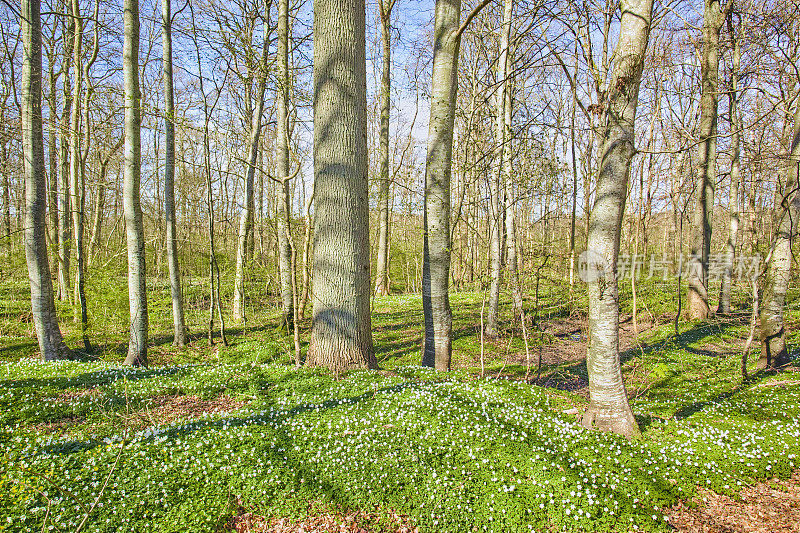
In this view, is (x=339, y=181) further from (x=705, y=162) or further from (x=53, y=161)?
(x=53, y=161)

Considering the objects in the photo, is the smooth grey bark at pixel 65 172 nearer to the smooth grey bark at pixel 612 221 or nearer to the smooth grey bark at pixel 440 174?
the smooth grey bark at pixel 440 174

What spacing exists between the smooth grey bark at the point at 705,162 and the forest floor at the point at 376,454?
6.76 metres

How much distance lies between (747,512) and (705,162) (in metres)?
11.7

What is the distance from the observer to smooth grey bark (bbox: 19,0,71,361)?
23.6 feet

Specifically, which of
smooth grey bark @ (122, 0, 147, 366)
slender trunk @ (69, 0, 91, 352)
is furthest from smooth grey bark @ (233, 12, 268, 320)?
slender trunk @ (69, 0, 91, 352)

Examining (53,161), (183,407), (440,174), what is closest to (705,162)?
(440,174)

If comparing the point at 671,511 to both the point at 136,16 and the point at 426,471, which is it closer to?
the point at 426,471

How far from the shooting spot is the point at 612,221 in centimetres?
414

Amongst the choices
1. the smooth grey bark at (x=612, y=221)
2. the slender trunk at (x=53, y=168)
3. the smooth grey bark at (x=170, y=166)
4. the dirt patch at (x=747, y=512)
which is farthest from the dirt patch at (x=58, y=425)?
the slender trunk at (x=53, y=168)

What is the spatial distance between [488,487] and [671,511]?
1667mm

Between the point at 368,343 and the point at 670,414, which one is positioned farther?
the point at 368,343

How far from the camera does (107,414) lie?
4684 millimetres

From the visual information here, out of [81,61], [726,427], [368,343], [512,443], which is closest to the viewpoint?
[512,443]

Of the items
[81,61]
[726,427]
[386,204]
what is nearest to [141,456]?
[726,427]
